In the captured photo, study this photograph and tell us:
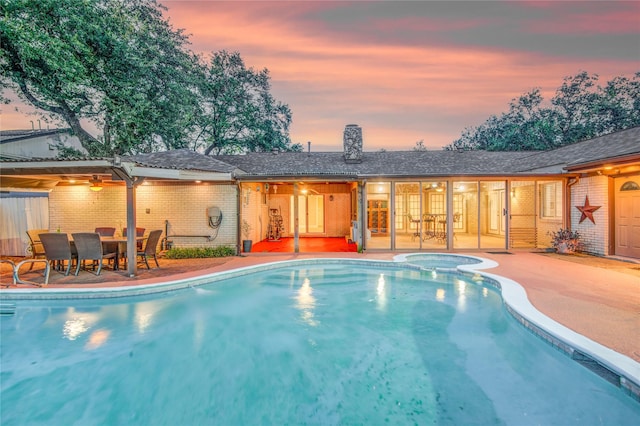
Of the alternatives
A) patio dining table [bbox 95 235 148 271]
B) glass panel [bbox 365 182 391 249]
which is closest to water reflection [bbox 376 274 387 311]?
glass panel [bbox 365 182 391 249]

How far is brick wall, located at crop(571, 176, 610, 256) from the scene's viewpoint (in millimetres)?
10164

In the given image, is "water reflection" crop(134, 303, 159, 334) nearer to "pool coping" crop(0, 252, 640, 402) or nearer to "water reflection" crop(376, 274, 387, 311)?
"pool coping" crop(0, 252, 640, 402)

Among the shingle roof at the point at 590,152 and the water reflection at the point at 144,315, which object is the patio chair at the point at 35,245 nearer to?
the water reflection at the point at 144,315

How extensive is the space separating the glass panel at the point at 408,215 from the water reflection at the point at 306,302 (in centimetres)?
521

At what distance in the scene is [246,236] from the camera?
41.3 feet

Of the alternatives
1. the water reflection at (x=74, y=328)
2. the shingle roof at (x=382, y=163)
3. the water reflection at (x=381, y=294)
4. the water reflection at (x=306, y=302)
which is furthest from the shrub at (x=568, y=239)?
the water reflection at (x=74, y=328)

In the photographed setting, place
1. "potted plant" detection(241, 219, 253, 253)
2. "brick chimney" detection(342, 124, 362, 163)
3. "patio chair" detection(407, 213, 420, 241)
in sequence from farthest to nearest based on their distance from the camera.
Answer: "brick chimney" detection(342, 124, 362, 163) → "patio chair" detection(407, 213, 420, 241) → "potted plant" detection(241, 219, 253, 253)

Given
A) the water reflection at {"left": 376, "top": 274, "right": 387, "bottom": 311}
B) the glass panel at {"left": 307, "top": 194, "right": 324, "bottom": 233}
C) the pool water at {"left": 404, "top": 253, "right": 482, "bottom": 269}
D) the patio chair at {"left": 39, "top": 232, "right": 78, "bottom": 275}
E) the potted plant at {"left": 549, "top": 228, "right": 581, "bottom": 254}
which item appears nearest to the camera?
the water reflection at {"left": 376, "top": 274, "right": 387, "bottom": 311}

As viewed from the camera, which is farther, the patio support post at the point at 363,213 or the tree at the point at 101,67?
the tree at the point at 101,67

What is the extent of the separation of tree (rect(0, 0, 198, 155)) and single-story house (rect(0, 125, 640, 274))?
154 inches

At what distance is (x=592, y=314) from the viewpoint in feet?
15.9

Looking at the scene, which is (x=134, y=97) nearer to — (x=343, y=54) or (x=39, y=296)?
(x=343, y=54)

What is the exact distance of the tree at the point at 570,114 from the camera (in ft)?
76.1

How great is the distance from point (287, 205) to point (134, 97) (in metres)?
8.63
